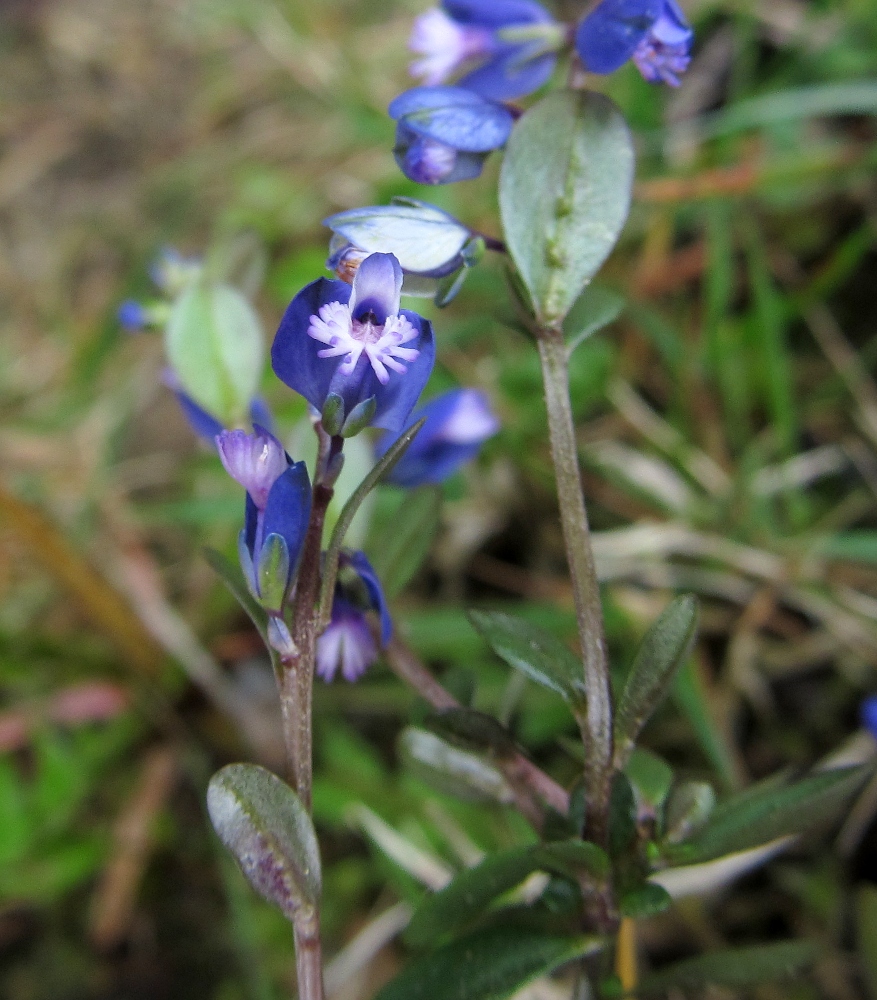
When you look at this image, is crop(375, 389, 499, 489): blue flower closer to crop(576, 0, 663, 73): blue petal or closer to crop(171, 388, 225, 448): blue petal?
crop(171, 388, 225, 448): blue petal

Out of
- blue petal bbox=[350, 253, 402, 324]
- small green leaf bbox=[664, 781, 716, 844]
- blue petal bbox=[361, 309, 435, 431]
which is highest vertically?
blue petal bbox=[350, 253, 402, 324]

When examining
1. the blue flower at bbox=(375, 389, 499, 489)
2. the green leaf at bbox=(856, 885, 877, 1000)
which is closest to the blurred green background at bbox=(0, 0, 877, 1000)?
the green leaf at bbox=(856, 885, 877, 1000)

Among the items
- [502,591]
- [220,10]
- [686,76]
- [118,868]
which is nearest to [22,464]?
[118,868]

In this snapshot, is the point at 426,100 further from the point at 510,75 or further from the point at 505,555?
the point at 505,555

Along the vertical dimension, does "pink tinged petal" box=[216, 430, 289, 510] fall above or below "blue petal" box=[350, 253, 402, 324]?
below

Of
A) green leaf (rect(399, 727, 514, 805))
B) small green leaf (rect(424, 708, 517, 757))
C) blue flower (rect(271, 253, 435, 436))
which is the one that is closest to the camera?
blue flower (rect(271, 253, 435, 436))

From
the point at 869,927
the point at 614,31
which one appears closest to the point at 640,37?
the point at 614,31

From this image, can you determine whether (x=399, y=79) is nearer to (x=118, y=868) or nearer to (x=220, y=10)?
(x=220, y=10)
